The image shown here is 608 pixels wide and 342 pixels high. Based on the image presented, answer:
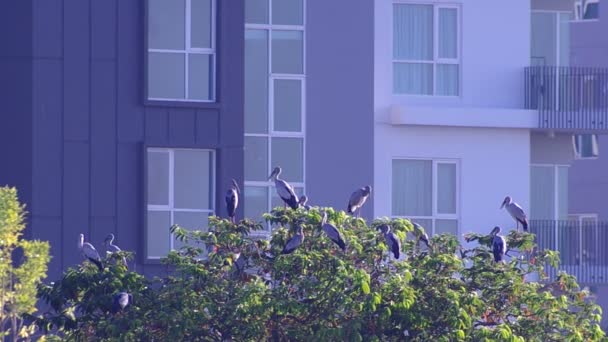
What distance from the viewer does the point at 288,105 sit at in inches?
1163

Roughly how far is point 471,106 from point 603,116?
2701 millimetres

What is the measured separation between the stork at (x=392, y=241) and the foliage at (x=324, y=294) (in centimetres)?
7

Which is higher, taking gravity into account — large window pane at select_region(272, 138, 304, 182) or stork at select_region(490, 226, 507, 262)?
large window pane at select_region(272, 138, 304, 182)

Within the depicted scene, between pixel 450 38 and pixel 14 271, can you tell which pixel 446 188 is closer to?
pixel 450 38

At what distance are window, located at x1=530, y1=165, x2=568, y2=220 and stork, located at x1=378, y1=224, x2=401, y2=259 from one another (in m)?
17.7

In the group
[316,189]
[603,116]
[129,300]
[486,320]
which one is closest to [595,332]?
[486,320]

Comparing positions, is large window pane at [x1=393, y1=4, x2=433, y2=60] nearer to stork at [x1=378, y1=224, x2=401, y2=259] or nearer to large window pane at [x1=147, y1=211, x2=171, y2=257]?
large window pane at [x1=147, y1=211, x2=171, y2=257]

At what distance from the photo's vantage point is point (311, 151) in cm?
2969

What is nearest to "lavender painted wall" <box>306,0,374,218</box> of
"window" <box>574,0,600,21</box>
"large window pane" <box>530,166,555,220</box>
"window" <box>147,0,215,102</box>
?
"window" <box>147,0,215,102</box>

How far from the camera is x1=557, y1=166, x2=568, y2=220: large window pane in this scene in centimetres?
3300

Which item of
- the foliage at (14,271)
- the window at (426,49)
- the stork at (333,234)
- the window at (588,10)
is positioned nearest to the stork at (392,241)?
the stork at (333,234)

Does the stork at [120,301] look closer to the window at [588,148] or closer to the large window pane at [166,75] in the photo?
the large window pane at [166,75]

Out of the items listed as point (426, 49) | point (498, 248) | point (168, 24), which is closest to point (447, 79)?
→ point (426, 49)

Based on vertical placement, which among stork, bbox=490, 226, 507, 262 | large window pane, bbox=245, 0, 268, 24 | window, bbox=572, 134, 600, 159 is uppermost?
large window pane, bbox=245, 0, 268, 24
